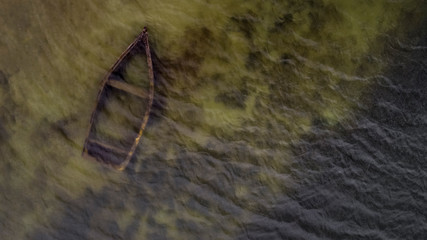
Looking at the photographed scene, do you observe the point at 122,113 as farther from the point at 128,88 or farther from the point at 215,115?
the point at 215,115

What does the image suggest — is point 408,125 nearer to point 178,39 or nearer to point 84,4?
point 178,39

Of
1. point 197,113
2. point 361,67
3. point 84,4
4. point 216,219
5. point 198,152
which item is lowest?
point 216,219

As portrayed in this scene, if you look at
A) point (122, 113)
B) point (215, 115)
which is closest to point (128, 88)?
point (122, 113)

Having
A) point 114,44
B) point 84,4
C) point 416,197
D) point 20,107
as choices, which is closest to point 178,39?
point 114,44
